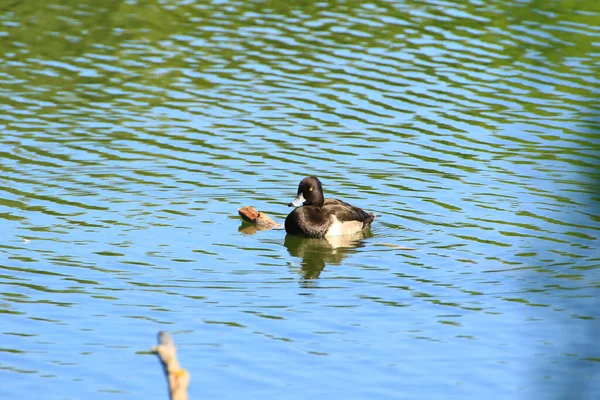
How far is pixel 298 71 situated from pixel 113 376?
55.7ft

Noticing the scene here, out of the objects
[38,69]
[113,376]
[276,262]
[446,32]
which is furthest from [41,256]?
[446,32]

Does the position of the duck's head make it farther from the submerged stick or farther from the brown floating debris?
the submerged stick

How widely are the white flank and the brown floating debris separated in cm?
105

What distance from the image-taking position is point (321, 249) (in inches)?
658

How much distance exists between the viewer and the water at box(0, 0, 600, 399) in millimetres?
10594

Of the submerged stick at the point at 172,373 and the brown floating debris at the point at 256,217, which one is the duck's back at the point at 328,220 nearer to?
the brown floating debris at the point at 256,217

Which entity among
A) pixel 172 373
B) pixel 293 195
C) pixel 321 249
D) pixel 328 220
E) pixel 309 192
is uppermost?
pixel 172 373

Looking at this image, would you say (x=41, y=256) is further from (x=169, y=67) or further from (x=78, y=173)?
(x=169, y=67)

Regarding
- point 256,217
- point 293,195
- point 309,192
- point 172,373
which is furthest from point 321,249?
point 172,373

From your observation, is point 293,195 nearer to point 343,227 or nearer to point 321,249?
point 343,227

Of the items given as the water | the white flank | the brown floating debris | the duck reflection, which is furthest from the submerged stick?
the white flank

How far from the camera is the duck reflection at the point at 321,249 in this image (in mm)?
15633

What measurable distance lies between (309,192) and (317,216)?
0.43 m

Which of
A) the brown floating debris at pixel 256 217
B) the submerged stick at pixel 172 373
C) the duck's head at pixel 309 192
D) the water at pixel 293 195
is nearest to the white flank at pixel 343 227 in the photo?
the water at pixel 293 195
